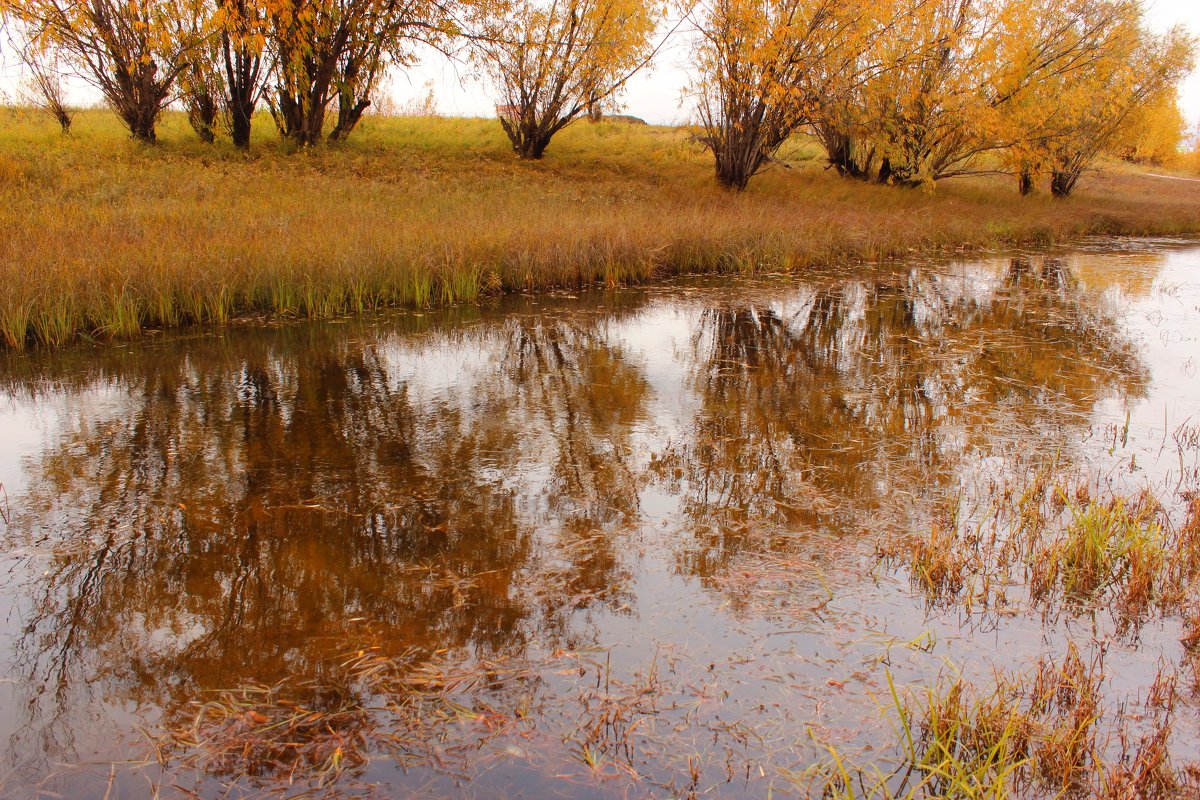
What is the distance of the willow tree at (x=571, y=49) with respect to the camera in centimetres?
1905

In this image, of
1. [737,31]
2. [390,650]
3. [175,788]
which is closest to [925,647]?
[390,650]

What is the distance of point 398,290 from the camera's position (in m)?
9.73

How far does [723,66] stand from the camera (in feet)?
55.5

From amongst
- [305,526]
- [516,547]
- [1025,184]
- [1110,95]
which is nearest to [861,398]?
[516,547]

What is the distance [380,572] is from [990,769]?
7.92 feet

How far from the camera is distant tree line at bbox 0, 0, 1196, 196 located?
16094 millimetres

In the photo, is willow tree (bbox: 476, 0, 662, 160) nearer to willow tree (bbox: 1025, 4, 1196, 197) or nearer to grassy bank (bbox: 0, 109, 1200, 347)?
grassy bank (bbox: 0, 109, 1200, 347)

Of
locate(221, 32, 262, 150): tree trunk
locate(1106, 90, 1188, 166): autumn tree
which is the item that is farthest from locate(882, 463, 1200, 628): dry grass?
locate(1106, 90, 1188, 166): autumn tree

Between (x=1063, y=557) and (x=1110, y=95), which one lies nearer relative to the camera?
(x=1063, y=557)

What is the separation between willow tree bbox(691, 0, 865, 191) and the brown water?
10490 millimetres

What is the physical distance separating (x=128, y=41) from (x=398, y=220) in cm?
960

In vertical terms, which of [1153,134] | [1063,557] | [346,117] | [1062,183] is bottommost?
[1063,557]

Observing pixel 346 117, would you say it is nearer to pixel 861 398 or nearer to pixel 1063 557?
pixel 861 398

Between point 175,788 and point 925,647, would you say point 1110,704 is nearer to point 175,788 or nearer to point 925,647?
point 925,647
